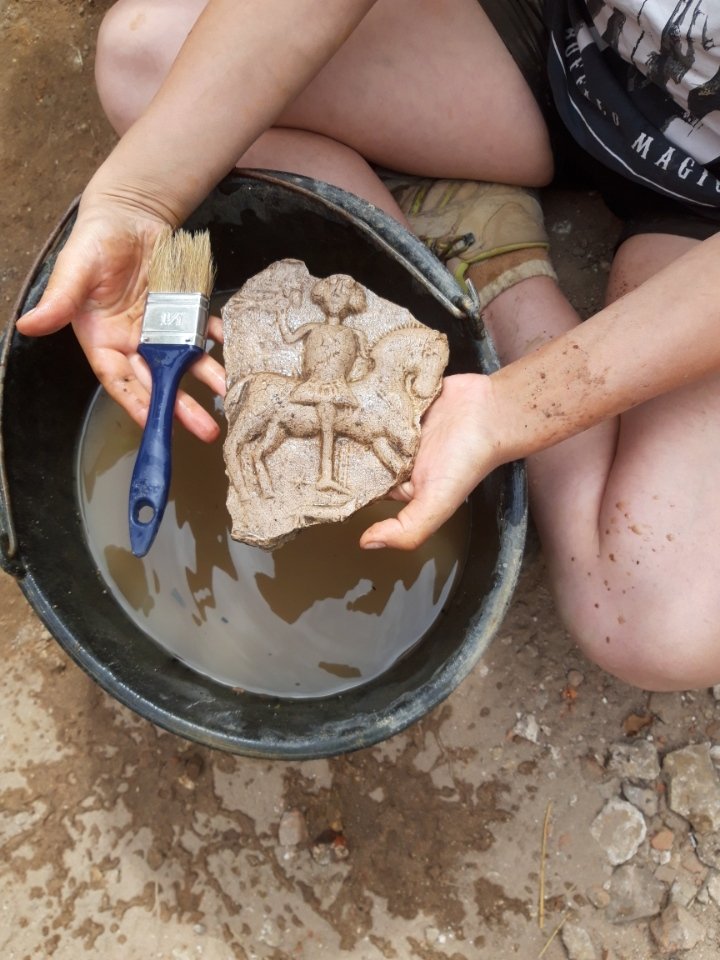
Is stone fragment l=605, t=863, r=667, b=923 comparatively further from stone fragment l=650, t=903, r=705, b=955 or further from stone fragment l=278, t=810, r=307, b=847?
stone fragment l=278, t=810, r=307, b=847

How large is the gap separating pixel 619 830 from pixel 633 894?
12cm

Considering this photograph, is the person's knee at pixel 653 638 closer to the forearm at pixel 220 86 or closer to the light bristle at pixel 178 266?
the light bristle at pixel 178 266

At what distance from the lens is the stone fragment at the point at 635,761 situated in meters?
1.73

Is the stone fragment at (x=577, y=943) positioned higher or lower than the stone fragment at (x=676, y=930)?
lower

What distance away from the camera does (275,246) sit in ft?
Answer: 5.46

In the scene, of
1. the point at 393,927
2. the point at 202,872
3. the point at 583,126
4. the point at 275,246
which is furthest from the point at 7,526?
the point at 583,126

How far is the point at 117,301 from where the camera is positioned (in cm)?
142

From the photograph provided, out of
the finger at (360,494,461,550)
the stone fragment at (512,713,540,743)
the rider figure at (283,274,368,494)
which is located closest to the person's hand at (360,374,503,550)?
the finger at (360,494,461,550)

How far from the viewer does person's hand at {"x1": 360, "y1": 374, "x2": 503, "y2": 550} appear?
49.4 inches

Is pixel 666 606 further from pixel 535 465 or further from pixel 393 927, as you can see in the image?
pixel 393 927

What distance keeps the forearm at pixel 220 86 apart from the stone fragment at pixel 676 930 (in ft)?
5.58

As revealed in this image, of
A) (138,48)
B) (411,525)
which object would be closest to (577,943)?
(411,525)

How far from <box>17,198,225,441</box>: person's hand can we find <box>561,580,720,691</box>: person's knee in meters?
0.80

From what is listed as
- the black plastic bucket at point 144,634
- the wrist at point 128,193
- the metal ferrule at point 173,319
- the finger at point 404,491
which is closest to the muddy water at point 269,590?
the black plastic bucket at point 144,634
